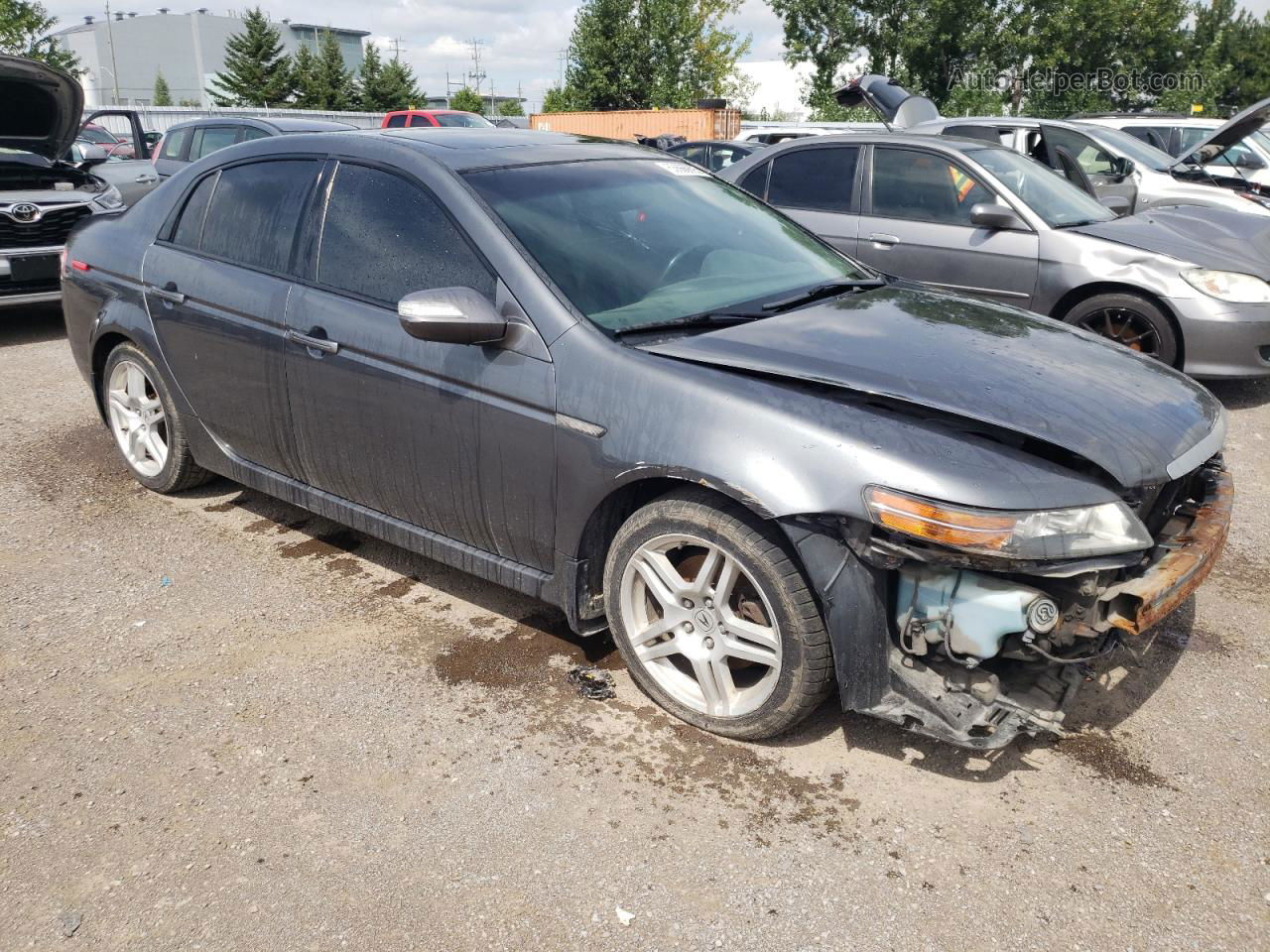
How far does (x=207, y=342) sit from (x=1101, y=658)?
3487 millimetres

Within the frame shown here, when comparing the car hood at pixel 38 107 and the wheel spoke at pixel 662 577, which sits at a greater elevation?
the car hood at pixel 38 107

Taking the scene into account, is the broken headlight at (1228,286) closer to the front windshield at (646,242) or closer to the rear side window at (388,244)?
the front windshield at (646,242)

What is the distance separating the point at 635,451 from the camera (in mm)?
2977

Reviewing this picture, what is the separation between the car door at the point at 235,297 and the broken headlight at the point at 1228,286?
5.16 m

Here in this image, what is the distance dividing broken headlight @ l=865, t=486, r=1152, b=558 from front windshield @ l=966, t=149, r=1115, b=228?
464 centimetres

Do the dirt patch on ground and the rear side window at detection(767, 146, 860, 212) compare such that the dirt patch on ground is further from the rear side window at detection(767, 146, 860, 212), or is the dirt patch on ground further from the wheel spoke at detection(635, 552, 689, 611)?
the rear side window at detection(767, 146, 860, 212)

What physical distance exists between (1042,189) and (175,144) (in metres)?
10.4

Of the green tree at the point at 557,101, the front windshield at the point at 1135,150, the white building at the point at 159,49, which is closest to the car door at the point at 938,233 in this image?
the front windshield at the point at 1135,150

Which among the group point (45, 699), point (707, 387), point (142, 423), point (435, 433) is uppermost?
point (707, 387)

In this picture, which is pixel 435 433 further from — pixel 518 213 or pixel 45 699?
pixel 45 699

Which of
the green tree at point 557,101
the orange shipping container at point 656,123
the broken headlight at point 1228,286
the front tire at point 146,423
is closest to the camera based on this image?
the front tire at point 146,423

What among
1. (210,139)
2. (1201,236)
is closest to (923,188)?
(1201,236)

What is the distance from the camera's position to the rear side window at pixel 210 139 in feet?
40.3

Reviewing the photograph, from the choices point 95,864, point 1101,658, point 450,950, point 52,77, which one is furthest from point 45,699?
point 52,77
